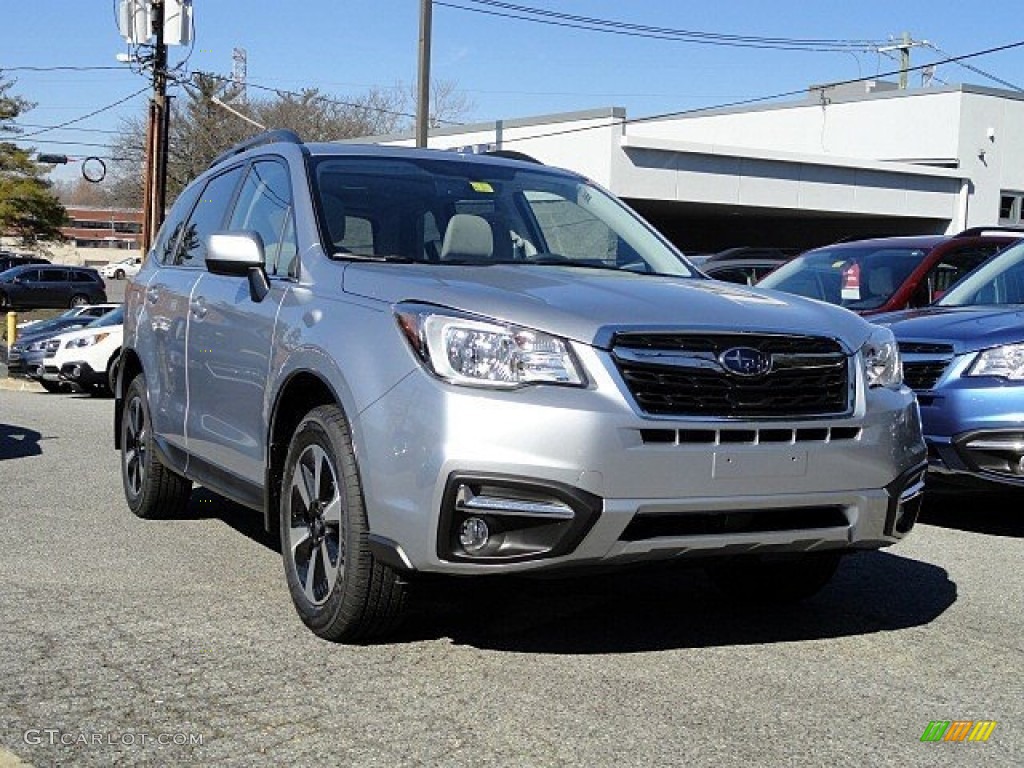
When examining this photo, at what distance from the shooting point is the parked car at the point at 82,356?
1875 centimetres

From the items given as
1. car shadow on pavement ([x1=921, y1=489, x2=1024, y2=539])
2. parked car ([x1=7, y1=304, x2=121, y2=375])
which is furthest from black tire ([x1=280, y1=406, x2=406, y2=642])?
parked car ([x1=7, y1=304, x2=121, y2=375])

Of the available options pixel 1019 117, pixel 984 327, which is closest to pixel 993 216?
pixel 1019 117

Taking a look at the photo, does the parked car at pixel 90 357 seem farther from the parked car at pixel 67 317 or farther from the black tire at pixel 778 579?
the black tire at pixel 778 579

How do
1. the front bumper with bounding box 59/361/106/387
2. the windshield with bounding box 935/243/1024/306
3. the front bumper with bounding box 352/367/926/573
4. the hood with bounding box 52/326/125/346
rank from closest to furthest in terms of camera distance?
the front bumper with bounding box 352/367/926/573
the windshield with bounding box 935/243/1024/306
the front bumper with bounding box 59/361/106/387
the hood with bounding box 52/326/125/346

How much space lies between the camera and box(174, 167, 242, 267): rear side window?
6746 mm

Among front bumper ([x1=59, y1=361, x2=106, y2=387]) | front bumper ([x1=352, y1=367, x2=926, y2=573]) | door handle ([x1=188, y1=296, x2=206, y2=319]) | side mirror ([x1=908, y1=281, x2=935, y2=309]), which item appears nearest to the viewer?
front bumper ([x1=352, y1=367, x2=926, y2=573])

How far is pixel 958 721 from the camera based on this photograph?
13.9 feet

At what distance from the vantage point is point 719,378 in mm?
4438

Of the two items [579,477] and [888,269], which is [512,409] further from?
[888,269]

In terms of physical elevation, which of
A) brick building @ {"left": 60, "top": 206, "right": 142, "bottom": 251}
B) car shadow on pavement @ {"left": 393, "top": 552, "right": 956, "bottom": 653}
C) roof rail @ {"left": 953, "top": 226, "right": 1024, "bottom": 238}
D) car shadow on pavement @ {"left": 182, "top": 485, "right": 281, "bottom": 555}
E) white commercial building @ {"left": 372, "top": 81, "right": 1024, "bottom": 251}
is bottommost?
brick building @ {"left": 60, "top": 206, "right": 142, "bottom": 251}

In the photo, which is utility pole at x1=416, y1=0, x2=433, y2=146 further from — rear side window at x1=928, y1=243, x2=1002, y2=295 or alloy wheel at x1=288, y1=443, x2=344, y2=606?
alloy wheel at x1=288, y1=443, x2=344, y2=606

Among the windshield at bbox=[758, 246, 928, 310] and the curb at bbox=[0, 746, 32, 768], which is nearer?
the curb at bbox=[0, 746, 32, 768]

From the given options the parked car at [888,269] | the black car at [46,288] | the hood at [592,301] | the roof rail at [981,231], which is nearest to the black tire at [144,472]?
the hood at [592,301]

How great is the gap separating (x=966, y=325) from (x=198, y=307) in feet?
13.1
